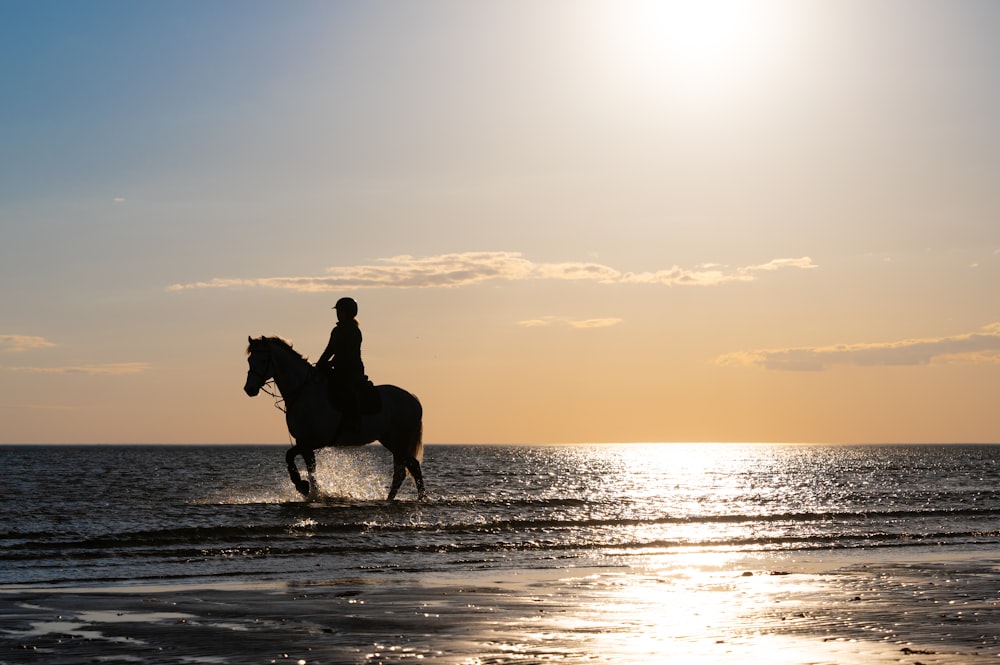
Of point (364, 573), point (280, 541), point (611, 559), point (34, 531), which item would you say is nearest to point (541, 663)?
point (364, 573)

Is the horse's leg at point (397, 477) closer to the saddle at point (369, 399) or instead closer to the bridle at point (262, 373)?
the saddle at point (369, 399)

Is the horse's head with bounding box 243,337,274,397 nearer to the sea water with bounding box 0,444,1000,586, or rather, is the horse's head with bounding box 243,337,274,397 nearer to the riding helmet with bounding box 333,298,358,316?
the riding helmet with bounding box 333,298,358,316

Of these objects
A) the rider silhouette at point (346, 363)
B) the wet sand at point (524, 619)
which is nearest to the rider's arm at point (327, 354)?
the rider silhouette at point (346, 363)

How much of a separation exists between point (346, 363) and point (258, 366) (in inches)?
73.4

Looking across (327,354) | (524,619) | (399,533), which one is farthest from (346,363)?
(524,619)

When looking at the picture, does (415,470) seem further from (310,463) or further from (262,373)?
(262,373)

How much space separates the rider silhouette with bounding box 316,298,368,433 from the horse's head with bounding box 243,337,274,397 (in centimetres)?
110

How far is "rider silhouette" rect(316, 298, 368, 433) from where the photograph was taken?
23.9 meters

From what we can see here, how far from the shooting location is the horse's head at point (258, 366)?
2373 centimetres

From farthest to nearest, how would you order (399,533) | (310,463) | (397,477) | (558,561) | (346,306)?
(397,477) → (310,463) → (346,306) → (399,533) → (558,561)

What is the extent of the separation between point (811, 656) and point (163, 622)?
5634 mm

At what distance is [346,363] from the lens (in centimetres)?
2430

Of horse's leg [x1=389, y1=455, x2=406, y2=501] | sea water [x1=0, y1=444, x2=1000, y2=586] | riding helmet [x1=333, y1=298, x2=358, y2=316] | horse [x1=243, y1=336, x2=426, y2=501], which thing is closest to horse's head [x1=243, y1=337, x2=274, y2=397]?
horse [x1=243, y1=336, x2=426, y2=501]

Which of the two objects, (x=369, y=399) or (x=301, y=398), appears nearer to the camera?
(x=301, y=398)
